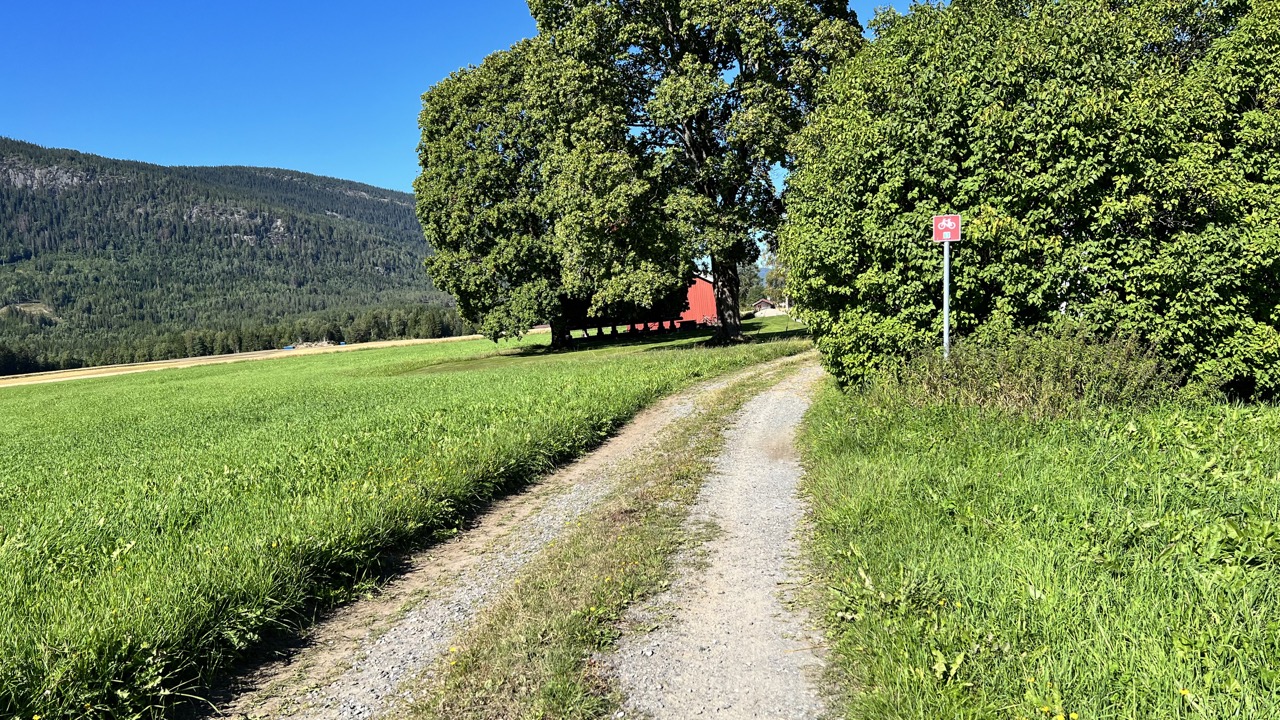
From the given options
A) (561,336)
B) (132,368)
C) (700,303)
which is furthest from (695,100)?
(132,368)

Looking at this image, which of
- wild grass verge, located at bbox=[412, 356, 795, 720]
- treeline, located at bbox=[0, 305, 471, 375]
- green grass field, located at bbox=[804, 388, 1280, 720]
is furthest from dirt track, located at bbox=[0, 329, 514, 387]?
green grass field, located at bbox=[804, 388, 1280, 720]

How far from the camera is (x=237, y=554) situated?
5.01 metres

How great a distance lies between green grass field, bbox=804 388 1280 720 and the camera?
9.52ft

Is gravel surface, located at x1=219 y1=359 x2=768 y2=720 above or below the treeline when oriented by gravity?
below

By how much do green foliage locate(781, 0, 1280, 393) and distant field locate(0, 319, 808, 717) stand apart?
5662 mm

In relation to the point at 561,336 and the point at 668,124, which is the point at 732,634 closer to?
the point at 668,124

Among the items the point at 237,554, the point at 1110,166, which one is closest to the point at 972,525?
the point at 237,554

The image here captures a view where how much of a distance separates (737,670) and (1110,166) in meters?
8.78

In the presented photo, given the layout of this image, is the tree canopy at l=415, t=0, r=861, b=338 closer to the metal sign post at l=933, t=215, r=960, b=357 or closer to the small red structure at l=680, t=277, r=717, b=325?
the metal sign post at l=933, t=215, r=960, b=357

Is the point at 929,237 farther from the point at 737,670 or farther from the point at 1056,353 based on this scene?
the point at 737,670

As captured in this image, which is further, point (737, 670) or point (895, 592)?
point (895, 592)

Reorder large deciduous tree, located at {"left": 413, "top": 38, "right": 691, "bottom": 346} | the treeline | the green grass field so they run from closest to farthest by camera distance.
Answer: the green grass field, large deciduous tree, located at {"left": 413, "top": 38, "right": 691, "bottom": 346}, the treeline

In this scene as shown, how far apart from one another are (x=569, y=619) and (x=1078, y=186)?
8.70 m

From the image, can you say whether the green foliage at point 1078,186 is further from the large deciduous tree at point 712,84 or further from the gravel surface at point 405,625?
the large deciduous tree at point 712,84
